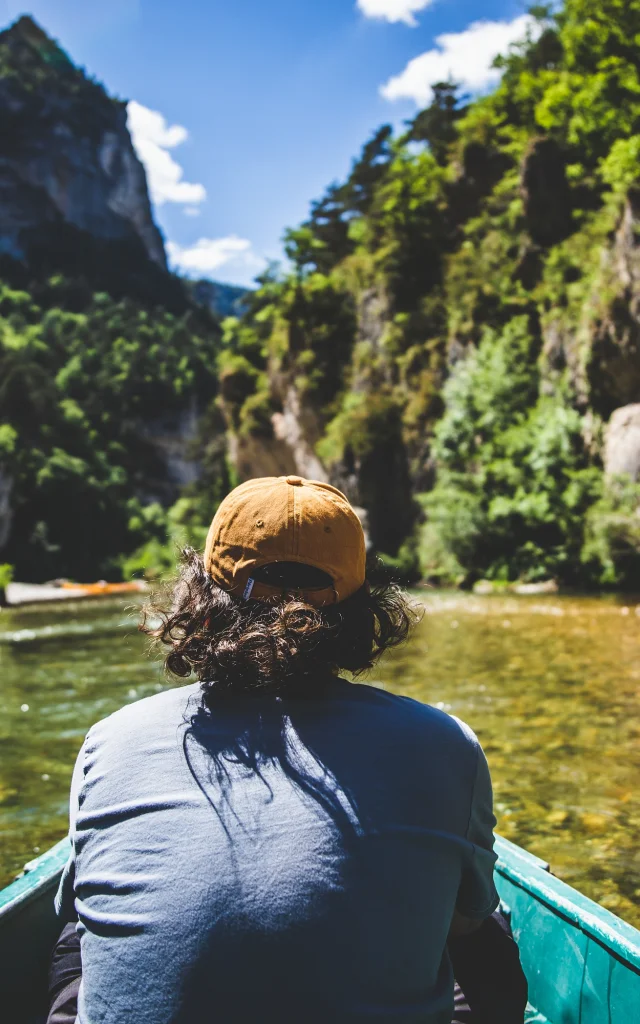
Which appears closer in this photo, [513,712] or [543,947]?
[543,947]

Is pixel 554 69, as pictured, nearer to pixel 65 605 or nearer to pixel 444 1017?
pixel 65 605

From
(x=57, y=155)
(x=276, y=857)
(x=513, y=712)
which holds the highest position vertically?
(x=57, y=155)

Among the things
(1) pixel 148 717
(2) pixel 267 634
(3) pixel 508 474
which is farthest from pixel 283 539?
(3) pixel 508 474

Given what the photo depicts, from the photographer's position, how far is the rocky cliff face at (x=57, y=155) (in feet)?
256

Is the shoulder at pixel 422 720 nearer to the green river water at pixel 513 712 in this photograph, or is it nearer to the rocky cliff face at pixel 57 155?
the green river water at pixel 513 712

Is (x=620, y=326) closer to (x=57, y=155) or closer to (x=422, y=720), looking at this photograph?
(x=422, y=720)

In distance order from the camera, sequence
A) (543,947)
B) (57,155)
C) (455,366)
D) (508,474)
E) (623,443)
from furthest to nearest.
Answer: (57,155), (455,366), (508,474), (623,443), (543,947)

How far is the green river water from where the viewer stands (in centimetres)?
421

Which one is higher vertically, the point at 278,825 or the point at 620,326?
the point at 620,326

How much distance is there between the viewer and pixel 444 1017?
51.5 inches

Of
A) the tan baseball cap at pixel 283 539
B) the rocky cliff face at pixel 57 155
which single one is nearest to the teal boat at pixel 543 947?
the tan baseball cap at pixel 283 539

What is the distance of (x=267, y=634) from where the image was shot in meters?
1.45

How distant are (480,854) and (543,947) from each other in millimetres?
1124

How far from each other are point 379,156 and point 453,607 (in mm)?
36433
